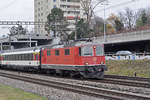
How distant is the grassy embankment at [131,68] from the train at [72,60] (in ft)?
15.8

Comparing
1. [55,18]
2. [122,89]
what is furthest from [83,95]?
[55,18]

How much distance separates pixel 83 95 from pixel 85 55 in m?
7.22

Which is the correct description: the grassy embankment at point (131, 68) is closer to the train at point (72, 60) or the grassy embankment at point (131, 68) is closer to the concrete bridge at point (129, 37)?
the train at point (72, 60)

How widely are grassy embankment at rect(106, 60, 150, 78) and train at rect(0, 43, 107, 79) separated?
4.82 metres

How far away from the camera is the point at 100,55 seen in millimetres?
21000

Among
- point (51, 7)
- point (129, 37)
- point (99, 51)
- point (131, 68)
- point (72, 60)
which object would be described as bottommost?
point (131, 68)

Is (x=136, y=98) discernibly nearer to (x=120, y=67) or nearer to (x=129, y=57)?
(x=120, y=67)

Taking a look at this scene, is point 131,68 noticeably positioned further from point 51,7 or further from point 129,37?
point 51,7

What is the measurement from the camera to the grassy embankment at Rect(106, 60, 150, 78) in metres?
23.9

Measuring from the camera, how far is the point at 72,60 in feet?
68.0

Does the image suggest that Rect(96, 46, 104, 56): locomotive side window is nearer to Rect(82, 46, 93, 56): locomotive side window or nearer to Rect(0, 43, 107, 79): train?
Rect(0, 43, 107, 79): train

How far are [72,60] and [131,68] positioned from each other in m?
8.88

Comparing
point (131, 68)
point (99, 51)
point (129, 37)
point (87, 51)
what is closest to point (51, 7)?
point (129, 37)

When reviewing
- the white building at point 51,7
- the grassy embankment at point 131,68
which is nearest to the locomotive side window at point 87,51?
the grassy embankment at point 131,68
